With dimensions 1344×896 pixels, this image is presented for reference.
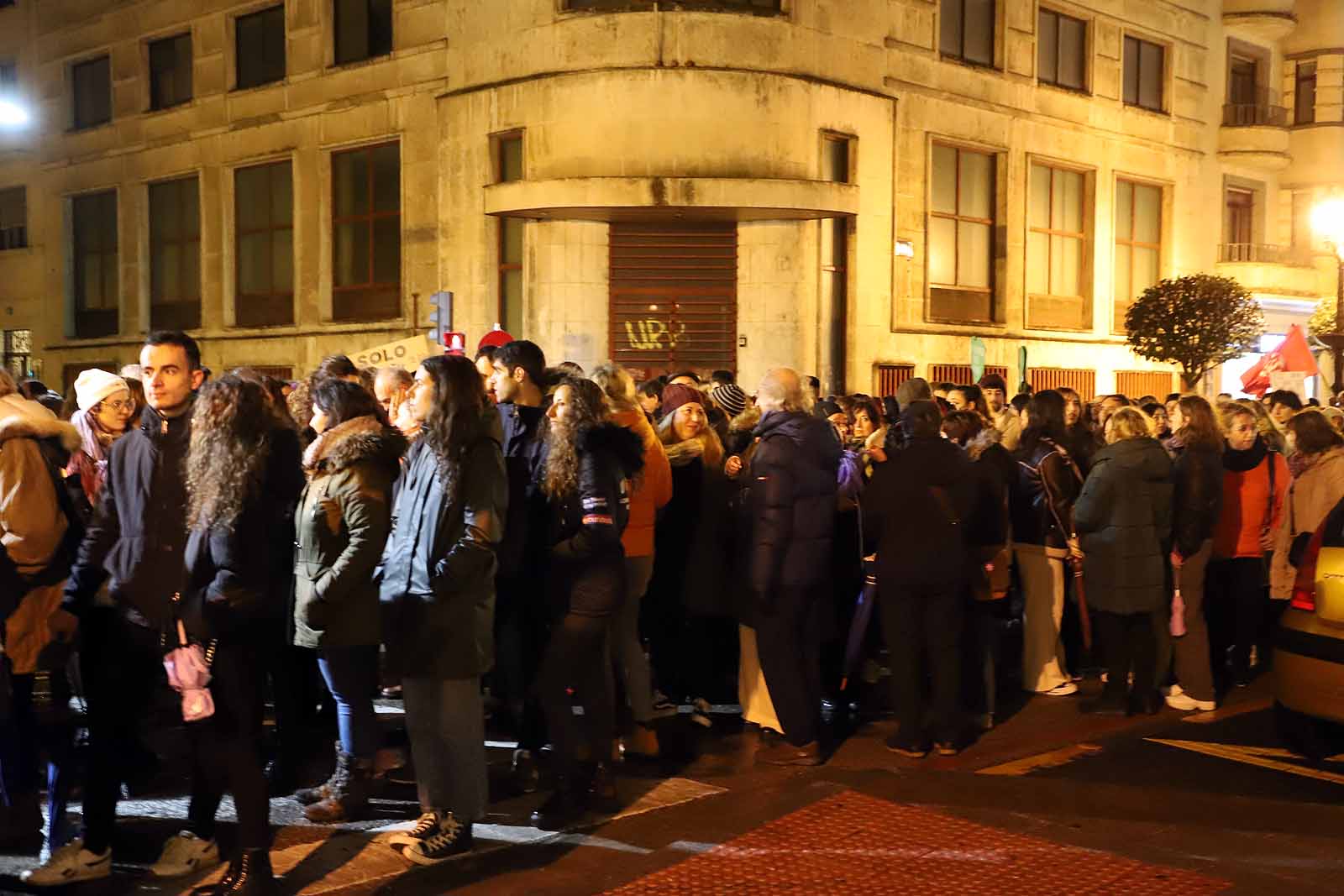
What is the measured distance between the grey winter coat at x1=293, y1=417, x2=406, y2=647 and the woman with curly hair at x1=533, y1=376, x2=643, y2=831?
0.73m

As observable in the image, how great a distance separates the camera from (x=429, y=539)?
17.8ft

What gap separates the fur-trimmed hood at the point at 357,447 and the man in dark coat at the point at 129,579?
611 millimetres

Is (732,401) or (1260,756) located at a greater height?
(732,401)

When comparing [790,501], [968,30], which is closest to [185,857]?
[790,501]

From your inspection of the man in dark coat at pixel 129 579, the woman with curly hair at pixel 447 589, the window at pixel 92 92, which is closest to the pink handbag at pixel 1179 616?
the woman with curly hair at pixel 447 589

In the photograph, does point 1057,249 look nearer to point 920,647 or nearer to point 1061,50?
point 1061,50

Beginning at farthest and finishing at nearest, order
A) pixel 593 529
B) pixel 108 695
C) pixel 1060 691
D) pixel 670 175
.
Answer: pixel 670 175 < pixel 1060 691 < pixel 593 529 < pixel 108 695

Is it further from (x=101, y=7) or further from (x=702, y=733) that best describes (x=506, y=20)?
(x=702, y=733)

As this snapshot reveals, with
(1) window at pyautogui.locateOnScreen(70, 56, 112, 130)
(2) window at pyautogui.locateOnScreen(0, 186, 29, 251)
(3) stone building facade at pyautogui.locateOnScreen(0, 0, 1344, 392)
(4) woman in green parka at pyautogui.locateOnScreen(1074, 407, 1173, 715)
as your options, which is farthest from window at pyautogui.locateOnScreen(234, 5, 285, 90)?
(4) woman in green parka at pyautogui.locateOnScreen(1074, 407, 1173, 715)

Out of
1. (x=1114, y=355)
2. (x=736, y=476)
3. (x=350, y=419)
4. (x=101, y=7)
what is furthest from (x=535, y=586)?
(x=101, y=7)

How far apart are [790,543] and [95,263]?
91.6ft

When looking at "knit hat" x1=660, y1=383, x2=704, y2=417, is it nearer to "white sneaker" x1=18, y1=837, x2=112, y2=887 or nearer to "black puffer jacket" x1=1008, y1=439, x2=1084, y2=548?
"black puffer jacket" x1=1008, y1=439, x2=1084, y2=548

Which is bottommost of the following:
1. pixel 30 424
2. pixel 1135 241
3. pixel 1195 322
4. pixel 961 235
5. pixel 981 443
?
pixel 981 443

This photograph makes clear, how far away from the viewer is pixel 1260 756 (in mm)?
7609
